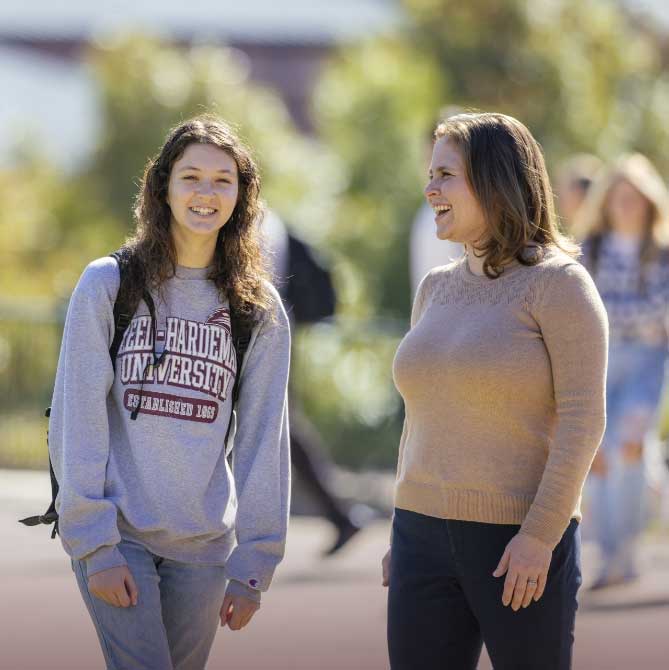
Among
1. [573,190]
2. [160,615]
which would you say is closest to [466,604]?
[160,615]

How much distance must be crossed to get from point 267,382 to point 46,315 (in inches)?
333

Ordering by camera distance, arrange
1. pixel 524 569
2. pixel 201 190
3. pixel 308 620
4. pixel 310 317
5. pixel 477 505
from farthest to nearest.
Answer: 1. pixel 310 317
2. pixel 308 620
3. pixel 201 190
4. pixel 477 505
5. pixel 524 569

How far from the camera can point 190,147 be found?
384cm

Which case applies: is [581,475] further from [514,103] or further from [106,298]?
[514,103]

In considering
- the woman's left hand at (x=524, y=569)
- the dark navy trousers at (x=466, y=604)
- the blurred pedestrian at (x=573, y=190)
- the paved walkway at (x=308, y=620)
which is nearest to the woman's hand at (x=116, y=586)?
the dark navy trousers at (x=466, y=604)

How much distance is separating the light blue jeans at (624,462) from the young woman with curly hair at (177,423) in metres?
3.80

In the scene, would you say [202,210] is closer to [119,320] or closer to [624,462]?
[119,320]

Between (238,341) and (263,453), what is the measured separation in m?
0.29

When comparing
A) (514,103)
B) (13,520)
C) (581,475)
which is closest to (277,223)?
(13,520)

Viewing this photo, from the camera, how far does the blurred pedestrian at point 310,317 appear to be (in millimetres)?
7770

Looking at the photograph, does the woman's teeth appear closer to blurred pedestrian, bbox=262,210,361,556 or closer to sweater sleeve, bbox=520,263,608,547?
sweater sleeve, bbox=520,263,608,547

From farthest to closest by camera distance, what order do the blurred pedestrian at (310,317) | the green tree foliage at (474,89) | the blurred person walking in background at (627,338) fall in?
the green tree foliage at (474,89)
the blurred pedestrian at (310,317)
the blurred person walking in background at (627,338)

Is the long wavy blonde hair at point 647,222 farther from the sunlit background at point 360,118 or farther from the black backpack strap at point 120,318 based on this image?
the sunlit background at point 360,118

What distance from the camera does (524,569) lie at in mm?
3438
